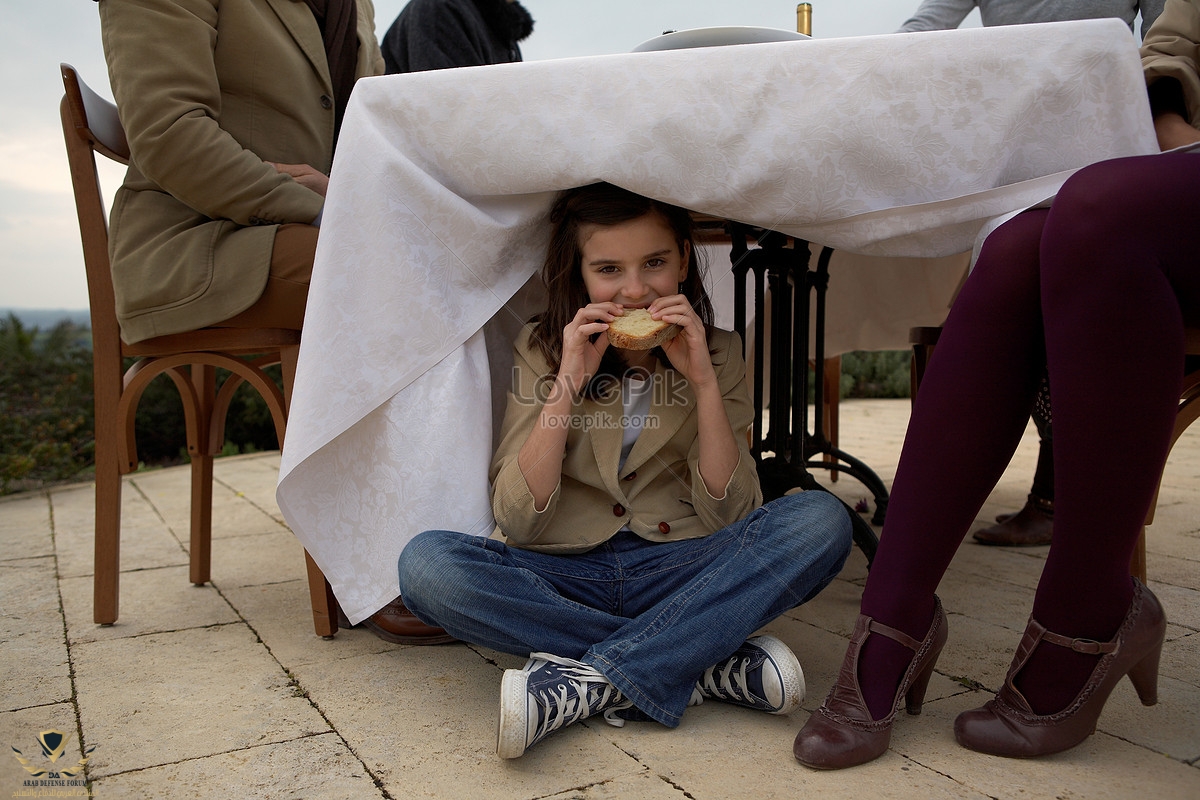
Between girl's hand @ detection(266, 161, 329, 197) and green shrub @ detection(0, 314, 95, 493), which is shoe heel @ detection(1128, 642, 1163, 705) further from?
green shrub @ detection(0, 314, 95, 493)

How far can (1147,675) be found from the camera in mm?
1076

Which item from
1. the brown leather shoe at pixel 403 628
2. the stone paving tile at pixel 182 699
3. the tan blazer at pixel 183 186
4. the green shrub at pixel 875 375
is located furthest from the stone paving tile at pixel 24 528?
the green shrub at pixel 875 375

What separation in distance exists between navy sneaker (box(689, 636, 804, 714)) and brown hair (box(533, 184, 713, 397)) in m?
0.53

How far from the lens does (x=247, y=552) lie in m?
2.43

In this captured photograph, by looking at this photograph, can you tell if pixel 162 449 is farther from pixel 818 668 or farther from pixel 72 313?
pixel 818 668

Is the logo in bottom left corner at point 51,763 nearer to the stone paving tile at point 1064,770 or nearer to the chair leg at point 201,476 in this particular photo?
the chair leg at point 201,476

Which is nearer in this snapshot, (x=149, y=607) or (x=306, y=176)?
(x=306, y=176)

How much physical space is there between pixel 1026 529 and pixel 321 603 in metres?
1.84

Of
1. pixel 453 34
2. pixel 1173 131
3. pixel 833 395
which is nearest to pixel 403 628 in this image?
pixel 1173 131

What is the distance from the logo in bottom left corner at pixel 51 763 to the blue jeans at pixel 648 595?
0.48m

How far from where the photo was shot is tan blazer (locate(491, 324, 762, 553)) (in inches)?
56.2

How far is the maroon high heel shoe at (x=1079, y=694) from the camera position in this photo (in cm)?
102

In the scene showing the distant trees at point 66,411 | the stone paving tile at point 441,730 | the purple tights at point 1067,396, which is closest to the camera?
the purple tights at point 1067,396

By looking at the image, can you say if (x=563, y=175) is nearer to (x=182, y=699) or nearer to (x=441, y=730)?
(x=441, y=730)
